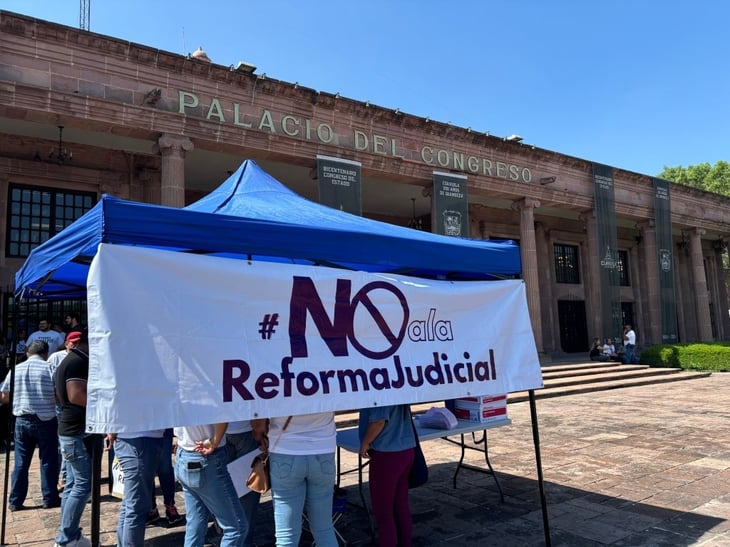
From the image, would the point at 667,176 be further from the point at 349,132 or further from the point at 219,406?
the point at 219,406

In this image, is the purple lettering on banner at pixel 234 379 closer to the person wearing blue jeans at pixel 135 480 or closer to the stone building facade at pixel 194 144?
the person wearing blue jeans at pixel 135 480

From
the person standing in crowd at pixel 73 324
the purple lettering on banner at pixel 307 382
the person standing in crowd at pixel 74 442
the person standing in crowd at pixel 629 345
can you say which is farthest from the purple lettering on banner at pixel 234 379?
the person standing in crowd at pixel 629 345

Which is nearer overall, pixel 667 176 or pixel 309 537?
pixel 309 537

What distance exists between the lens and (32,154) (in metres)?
13.3

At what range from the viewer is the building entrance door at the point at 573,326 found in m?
25.8

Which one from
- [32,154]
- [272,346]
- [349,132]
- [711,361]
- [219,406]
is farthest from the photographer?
[711,361]

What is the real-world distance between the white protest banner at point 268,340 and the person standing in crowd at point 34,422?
10.4 feet

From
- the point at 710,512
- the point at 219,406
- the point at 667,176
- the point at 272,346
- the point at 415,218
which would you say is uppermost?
the point at 667,176

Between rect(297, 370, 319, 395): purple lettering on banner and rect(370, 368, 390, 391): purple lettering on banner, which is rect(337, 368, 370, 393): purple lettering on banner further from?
rect(297, 370, 319, 395): purple lettering on banner

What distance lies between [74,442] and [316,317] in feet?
8.15

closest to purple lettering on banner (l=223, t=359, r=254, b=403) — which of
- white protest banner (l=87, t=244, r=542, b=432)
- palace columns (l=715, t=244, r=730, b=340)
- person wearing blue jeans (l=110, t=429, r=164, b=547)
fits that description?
white protest banner (l=87, t=244, r=542, b=432)

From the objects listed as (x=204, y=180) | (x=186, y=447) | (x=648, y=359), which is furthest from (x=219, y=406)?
(x=648, y=359)

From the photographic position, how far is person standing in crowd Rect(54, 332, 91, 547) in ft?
13.6

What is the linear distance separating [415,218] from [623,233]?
13786 mm
